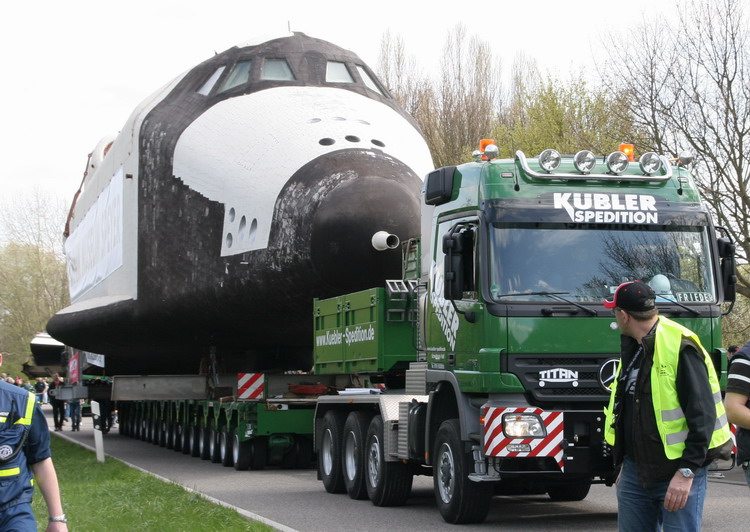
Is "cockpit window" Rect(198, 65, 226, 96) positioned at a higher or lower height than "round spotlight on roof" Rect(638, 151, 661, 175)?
higher

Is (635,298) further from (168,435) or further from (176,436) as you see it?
(168,435)

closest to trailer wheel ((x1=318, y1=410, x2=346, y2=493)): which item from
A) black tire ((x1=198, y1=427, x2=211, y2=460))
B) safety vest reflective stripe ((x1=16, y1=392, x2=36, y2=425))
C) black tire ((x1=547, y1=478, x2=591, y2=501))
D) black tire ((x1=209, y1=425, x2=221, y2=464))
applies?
black tire ((x1=547, y1=478, x2=591, y2=501))

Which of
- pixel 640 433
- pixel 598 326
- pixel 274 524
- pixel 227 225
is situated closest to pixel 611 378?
pixel 598 326

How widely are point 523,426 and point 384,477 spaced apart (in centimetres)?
266

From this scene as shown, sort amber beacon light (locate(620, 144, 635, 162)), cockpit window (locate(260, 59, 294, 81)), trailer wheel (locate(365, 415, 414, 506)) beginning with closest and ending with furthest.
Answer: amber beacon light (locate(620, 144, 635, 162)), trailer wheel (locate(365, 415, 414, 506)), cockpit window (locate(260, 59, 294, 81))

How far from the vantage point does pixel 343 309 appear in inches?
519

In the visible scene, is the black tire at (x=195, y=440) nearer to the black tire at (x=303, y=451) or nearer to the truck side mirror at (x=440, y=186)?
the black tire at (x=303, y=451)

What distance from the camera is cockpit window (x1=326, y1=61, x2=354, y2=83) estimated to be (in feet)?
55.0

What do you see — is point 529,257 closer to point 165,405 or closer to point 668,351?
point 668,351


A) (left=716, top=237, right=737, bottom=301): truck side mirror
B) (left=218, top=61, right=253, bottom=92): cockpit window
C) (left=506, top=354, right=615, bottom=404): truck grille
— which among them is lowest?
(left=506, top=354, right=615, bottom=404): truck grille

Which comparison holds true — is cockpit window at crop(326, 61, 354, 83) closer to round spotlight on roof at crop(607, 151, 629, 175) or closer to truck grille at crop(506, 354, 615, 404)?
round spotlight on roof at crop(607, 151, 629, 175)

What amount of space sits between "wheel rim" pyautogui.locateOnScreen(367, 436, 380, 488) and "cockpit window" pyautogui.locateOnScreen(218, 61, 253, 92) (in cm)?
679

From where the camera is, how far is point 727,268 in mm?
9516

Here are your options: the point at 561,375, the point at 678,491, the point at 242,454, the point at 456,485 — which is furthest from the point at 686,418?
the point at 242,454
